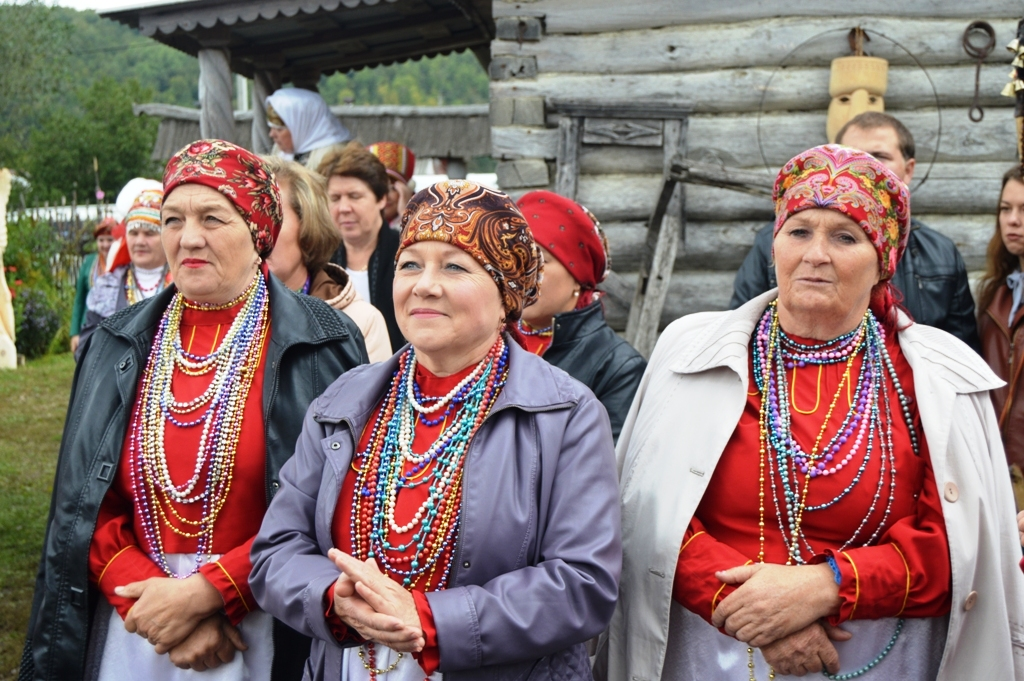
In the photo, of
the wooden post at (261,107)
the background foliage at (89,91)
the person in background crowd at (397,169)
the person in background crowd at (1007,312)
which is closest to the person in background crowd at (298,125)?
the person in background crowd at (397,169)

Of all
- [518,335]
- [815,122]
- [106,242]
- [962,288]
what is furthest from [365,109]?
[518,335]

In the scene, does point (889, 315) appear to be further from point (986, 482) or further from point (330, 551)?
point (330, 551)

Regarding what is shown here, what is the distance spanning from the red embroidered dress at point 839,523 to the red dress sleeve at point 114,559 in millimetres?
1393

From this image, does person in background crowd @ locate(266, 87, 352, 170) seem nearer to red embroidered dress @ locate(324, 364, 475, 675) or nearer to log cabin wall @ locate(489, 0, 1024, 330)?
log cabin wall @ locate(489, 0, 1024, 330)

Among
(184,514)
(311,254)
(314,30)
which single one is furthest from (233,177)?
(314,30)

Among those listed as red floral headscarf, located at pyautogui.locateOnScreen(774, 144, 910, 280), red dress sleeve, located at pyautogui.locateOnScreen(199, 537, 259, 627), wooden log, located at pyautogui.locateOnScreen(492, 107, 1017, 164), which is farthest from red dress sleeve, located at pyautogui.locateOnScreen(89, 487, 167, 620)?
wooden log, located at pyautogui.locateOnScreen(492, 107, 1017, 164)

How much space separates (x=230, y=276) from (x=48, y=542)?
86cm

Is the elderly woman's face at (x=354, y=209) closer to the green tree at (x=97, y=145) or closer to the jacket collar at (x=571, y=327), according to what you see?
the jacket collar at (x=571, y=327)

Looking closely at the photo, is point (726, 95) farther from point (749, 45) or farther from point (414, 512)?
point (414, 512)

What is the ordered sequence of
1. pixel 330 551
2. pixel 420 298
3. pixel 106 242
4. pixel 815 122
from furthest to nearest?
pixel 106 242
pixel 815 122
pixel 420 298
pixel 330 551

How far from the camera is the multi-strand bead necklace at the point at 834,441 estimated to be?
2.37 m

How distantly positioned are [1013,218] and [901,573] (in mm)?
2001

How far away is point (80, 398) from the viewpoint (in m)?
2.71

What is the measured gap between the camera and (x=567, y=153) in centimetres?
625
